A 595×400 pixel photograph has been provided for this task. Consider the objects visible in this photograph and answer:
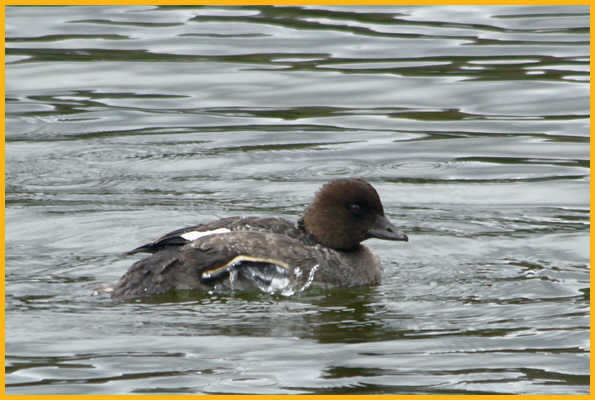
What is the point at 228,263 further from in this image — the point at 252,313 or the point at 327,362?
the point at 327,362

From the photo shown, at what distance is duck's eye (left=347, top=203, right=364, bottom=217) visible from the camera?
10.5 m

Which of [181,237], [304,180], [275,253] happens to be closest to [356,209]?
[275,253]

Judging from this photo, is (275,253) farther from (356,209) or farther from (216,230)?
(356,209)

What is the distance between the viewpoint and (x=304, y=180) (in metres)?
13.7

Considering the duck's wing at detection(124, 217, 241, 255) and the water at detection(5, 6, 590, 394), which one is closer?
the water at detection(5, 6, 590, 394)

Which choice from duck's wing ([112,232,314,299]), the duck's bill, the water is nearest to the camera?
the water

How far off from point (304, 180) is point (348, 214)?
316cm

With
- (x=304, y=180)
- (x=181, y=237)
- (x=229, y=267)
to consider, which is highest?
(x=181, y=237)

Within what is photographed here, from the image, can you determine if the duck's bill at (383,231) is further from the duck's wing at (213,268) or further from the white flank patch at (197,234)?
the white flank patch at (197,234)

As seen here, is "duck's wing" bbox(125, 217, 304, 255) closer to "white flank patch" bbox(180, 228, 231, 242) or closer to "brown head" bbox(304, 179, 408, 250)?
"white flank patch" bbox(180, 228, 231, 242)

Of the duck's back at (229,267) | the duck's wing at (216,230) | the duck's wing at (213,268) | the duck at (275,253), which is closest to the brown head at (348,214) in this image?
the duck at (275,253)

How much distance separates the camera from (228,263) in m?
9.88

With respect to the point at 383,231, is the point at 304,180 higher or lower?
lower

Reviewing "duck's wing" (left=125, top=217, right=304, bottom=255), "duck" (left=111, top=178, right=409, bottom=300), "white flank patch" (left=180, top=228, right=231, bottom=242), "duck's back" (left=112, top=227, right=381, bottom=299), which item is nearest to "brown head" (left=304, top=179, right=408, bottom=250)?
"duck" (left=111, top=178, right=409, bottom=300)
